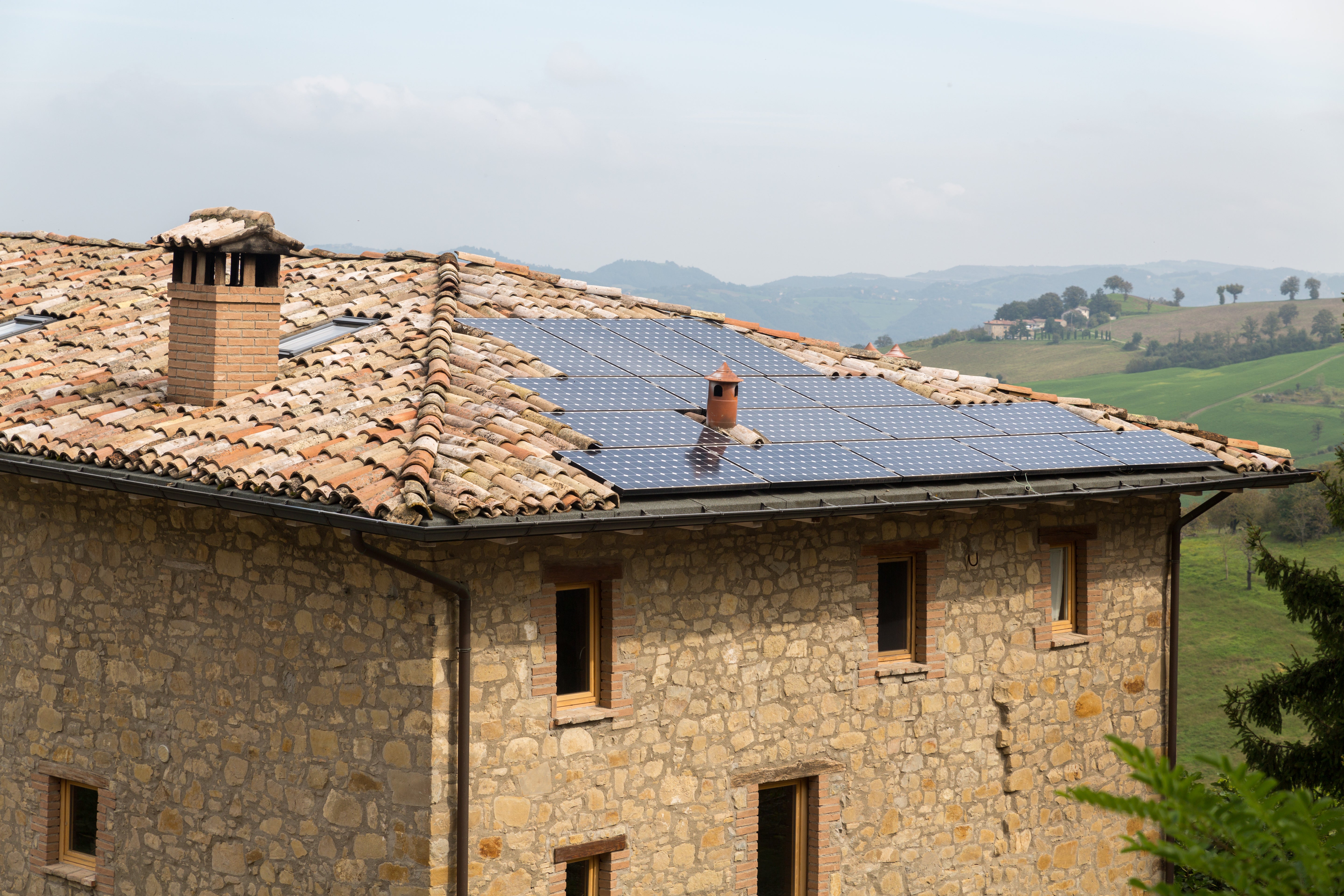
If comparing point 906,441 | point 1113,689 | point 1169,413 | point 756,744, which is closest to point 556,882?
point 756,744

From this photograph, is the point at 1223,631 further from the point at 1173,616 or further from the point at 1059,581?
the point at 1059,581

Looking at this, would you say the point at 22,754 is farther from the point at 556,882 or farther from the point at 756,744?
the point at 756,744

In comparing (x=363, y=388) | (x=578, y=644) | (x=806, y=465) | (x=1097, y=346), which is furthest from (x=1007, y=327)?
(x=578, y=644)

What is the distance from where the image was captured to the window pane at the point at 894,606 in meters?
12.0

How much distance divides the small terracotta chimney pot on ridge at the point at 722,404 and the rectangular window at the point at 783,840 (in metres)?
3.06

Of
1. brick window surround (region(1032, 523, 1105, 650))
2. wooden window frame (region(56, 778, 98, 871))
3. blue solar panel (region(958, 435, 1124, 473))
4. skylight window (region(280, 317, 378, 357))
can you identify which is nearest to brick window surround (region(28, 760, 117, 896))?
wooden window frame (region(56, 778, 98, 871))

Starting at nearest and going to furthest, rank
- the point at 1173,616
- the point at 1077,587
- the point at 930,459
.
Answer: the point at 930,459 < the point at 1077,587 < the point at 1173,616

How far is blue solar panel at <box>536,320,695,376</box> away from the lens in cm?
1334

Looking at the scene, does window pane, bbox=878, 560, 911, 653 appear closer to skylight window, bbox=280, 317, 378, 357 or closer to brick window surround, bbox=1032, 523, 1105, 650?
brick window surround, bbox=1032, 523, 1105, 650

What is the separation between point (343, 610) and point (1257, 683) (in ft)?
34.0

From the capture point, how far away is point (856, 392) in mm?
13883

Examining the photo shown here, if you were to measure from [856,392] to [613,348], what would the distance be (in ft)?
8.19

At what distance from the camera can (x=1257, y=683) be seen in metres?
15.2

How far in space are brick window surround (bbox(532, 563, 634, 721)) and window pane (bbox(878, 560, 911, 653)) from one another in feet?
8.59
